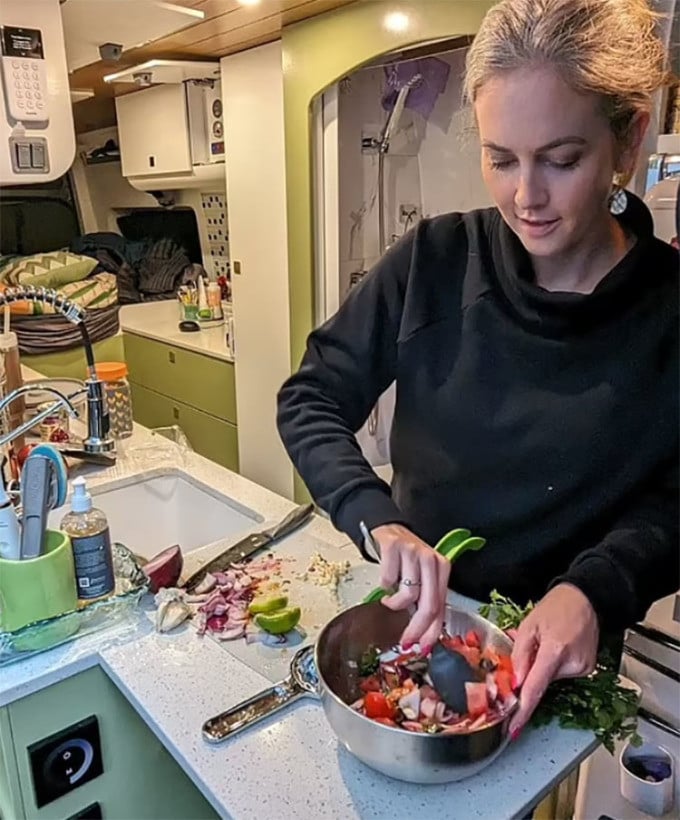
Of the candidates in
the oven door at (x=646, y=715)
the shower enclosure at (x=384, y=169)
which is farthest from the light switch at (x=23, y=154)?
the oven door at (x=646, y=715)

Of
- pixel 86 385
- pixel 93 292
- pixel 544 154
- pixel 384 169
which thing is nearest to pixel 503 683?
pixel 544 154

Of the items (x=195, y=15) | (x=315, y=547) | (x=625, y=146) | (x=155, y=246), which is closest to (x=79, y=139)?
(x=155, y=246)

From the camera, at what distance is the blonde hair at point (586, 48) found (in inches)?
28.9

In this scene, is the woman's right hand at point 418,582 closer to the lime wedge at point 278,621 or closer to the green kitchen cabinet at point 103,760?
the lime wedge at point 278,621

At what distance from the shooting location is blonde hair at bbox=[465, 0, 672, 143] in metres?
0.73

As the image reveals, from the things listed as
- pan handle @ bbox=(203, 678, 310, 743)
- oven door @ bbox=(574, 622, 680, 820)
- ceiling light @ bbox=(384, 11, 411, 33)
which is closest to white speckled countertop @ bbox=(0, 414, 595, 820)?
pan handle @ bbox=(203, 678, 310, 743)

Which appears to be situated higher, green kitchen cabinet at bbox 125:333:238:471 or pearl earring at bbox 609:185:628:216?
pearl earring at bbox 609:185:628:216

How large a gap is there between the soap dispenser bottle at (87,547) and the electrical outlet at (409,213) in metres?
2.05

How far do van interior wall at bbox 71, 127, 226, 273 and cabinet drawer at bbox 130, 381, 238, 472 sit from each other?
81 cm

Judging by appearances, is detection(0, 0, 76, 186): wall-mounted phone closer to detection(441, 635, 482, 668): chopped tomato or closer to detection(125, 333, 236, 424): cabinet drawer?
detection(125, 333, 236, 424): cabinet drawer

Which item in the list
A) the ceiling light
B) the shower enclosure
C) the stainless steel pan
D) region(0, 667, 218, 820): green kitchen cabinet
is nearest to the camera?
the stainless steel pan

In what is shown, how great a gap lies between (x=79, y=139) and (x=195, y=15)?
2750 mm

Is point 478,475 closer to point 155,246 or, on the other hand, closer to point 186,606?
point 186,606

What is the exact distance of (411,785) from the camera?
691 millimetres
